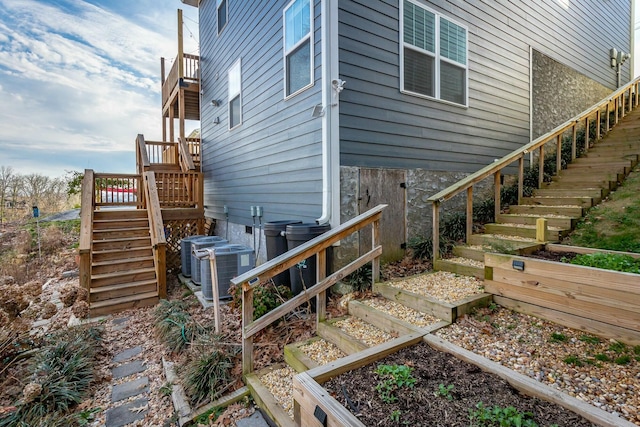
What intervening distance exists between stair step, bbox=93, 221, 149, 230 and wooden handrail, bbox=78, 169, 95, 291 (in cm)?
52

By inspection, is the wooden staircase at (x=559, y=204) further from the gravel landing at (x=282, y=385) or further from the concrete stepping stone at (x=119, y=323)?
the concrete stepping stone at (x=119, y=323)

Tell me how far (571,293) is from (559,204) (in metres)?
3.18

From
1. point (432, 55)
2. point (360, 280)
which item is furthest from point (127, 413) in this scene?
point (432, 55)

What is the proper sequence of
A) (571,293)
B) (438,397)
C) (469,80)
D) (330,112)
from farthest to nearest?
(469,80) < (330,112) < (571,293) < (438,397)

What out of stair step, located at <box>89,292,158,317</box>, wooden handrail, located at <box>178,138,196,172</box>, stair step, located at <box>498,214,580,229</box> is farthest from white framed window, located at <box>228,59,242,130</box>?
stair step, located at <box>498,214,580,229</box>

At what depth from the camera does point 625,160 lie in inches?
220

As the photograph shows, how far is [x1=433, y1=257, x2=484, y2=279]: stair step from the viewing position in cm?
373

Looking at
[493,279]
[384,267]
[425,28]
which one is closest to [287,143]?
[384,267]

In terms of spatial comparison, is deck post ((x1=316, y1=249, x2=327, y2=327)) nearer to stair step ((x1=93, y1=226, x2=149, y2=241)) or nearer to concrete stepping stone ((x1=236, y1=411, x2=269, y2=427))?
concrete stepping stone ((x1=236, y1=411, x2=269, y2=427))

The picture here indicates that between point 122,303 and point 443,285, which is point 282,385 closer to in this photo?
point 443,285

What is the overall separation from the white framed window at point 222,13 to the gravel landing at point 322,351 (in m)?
7.93

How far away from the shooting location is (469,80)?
5848mm

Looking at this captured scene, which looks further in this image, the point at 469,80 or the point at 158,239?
the point at 469,80

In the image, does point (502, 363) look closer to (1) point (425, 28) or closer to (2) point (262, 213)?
(2) point (262, 213)
